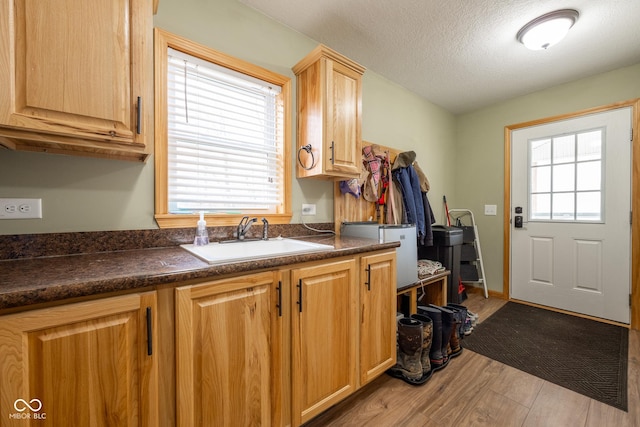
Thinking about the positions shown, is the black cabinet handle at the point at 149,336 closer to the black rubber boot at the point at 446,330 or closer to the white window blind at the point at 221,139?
the white window blind at the point at 221,139

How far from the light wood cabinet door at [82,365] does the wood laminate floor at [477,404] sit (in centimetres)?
97

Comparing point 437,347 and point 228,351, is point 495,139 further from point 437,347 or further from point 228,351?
point 228,351

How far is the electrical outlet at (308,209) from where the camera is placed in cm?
206

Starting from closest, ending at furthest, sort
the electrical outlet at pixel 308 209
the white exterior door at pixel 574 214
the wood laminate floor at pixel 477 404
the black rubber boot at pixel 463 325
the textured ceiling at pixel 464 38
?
the wood laminate floor at pixel 477 404
the textured ceiling at pixel 464 38
the electrical outlet at pixel 308 209
the black rubber boot at pixel 463 325
the white exterior door at pixel 574 214

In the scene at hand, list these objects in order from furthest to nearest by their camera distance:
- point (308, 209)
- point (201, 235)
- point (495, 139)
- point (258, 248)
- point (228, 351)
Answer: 1. point (495, 139)
2. point (308, 209)
3. point (258, 248)
4. point (201, 235)
5. point (228, 351)

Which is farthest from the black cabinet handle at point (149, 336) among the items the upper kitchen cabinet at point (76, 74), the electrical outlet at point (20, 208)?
the electrical outlet at point (20, 208)

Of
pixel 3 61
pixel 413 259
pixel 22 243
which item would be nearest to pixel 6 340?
pixel 22 243

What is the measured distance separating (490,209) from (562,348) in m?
1.70

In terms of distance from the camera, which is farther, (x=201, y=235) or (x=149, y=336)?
(x=201, y=235)

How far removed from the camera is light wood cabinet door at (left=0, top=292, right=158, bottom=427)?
2.27 feet

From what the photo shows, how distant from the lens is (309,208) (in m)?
2.09

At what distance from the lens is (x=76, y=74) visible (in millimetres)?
954

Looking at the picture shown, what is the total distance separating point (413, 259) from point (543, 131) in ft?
7.62

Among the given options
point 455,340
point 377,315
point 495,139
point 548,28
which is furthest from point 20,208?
point 495,139
